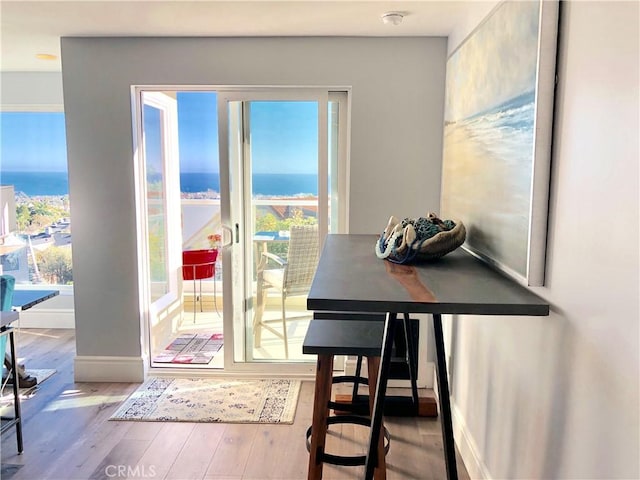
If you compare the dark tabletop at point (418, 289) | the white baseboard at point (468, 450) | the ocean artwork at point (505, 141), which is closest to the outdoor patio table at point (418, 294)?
the dark tabletop at point (418, 289)

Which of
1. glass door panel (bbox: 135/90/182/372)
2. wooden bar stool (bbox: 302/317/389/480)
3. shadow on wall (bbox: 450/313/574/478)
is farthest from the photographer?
glass door panel (bbox: 135/90/182/372)

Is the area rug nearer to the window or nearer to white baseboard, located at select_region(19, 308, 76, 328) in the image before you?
white baseboard, located at select_region(19, 308, 76, 328)

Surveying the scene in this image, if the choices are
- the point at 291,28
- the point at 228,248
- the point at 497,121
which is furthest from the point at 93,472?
the point at 291,28

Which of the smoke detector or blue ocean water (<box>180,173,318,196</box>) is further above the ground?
the smoke detector

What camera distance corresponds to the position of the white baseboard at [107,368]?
324 cm

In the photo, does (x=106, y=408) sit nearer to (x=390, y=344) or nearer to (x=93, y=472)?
(x=93, y=472)

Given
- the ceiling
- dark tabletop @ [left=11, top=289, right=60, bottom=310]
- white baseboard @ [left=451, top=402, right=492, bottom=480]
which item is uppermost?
the ceiling

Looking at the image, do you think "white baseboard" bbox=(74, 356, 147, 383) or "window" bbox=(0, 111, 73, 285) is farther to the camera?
"window" bbox=(0, 111, 73, 285)

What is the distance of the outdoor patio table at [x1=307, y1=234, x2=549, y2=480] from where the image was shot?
4.00 ft

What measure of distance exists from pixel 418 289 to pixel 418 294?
5 centimetres

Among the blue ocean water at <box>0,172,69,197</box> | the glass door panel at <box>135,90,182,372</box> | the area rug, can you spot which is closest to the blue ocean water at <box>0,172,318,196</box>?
the blue ocean water at <box>0,172,69,197</box>

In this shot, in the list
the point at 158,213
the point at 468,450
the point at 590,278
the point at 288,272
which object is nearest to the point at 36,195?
the point at 158,213

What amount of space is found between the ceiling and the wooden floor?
2.18 m
